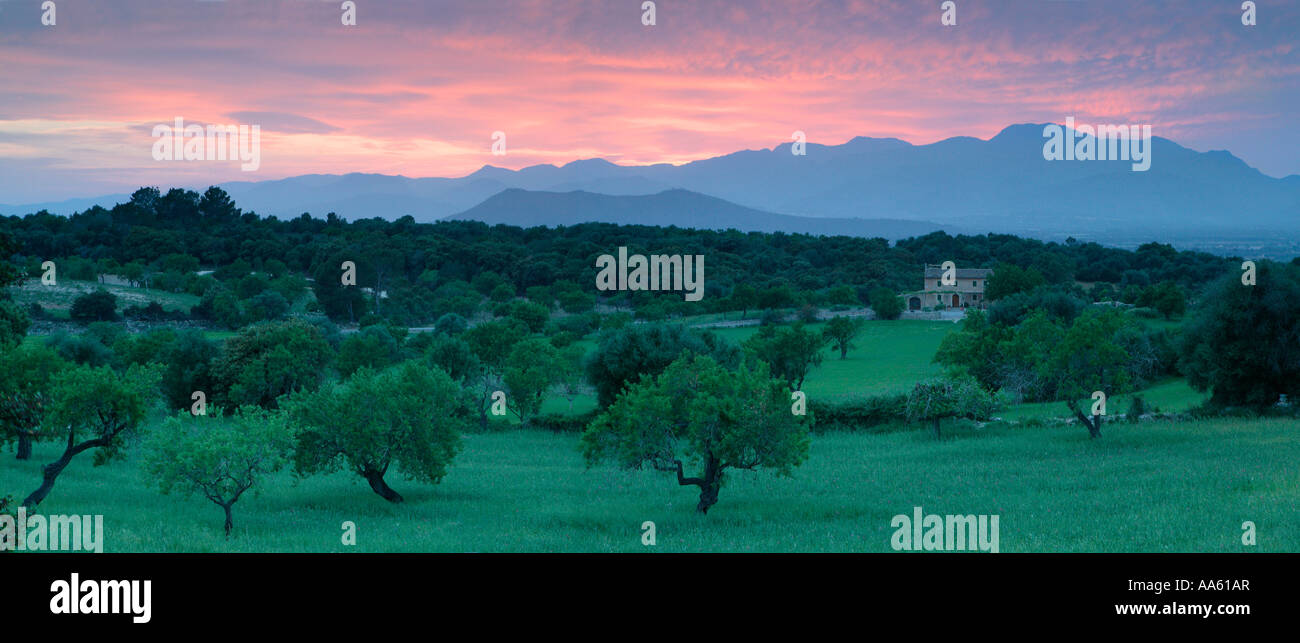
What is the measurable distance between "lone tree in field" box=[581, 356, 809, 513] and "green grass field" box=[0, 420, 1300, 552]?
190 cm

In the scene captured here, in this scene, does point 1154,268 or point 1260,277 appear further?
point 1154,268

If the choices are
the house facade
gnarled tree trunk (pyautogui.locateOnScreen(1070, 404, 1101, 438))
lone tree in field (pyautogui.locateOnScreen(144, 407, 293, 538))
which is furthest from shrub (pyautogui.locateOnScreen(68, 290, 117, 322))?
the house facade

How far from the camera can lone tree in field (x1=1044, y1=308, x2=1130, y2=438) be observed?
3938cm

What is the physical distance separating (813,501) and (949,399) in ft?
56.8

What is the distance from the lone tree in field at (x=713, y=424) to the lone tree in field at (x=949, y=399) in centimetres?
1861

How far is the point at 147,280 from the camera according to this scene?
378ft

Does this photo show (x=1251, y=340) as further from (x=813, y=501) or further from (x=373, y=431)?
(x=373, y=431)

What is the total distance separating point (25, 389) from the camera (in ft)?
91.0

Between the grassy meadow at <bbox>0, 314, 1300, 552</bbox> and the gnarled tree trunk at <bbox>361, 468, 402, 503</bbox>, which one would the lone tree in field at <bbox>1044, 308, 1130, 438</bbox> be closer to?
the grassy meadow at <bbox>0, 314, 1300, 552</bbox>

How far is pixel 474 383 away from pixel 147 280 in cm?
7545

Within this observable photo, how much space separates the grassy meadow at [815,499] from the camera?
73.5 feet

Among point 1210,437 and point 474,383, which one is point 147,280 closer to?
point 474,383

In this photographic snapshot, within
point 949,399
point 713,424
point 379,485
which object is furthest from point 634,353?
point 713,424
